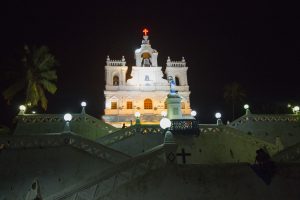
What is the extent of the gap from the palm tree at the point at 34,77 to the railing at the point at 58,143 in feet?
44.0

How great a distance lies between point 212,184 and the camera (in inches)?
554

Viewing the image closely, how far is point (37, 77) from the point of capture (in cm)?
3388

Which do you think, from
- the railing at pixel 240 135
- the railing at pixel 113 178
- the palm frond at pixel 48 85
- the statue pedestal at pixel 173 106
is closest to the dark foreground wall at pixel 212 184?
the railing at pixel 113 178

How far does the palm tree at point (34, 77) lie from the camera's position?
32000 millimetres

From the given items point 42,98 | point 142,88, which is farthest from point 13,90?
point 142,88

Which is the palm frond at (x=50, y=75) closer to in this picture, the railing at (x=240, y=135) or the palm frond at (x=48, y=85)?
the palm frond at (x=48, y=85)

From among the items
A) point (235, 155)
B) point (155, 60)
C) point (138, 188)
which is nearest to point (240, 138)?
point (235, 155)

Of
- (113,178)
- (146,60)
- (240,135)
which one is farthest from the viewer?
(146,60)

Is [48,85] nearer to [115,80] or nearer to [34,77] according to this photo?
[34,77]

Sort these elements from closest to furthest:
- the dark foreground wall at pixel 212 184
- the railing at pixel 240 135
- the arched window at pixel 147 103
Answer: the dark foreground wall at pixel 212 184, the railing at pixel 240 135, the arched window at pixel 147 103

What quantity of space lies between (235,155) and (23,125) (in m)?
17.8

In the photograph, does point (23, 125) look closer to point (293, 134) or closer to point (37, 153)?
point (37, 153)

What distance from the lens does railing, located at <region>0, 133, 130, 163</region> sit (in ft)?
60.7

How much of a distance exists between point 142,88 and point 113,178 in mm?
32517
